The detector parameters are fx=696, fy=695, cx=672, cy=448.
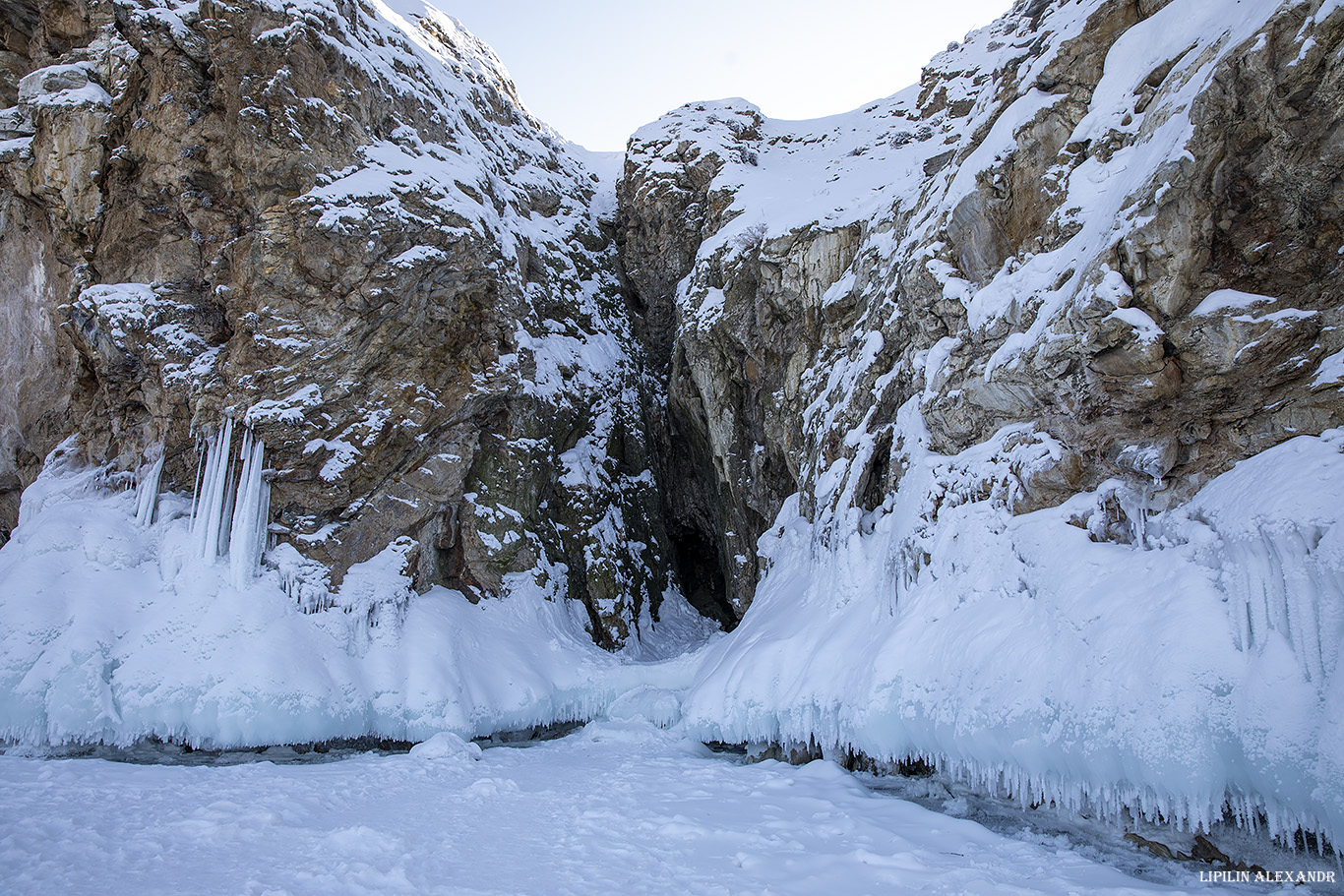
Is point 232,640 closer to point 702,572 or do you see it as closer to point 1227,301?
point 702,572

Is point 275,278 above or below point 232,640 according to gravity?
above

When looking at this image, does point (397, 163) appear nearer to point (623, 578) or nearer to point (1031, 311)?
point (623, 578)

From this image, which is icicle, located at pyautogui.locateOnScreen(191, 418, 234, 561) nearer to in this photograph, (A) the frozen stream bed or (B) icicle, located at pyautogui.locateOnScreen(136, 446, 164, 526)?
(B) icicle, located at pyautogui.locateOnScreen(136, 446, 164, 526)

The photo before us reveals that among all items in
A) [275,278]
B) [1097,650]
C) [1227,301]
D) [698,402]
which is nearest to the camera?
[1097,650]

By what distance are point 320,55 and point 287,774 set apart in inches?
625

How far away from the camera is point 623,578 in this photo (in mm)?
20609

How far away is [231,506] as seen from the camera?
51.4 ft

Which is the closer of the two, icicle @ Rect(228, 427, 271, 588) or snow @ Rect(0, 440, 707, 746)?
snow @ Rect(0, 440, 707, 746)

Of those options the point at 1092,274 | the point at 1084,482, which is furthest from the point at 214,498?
the point at 1092,274

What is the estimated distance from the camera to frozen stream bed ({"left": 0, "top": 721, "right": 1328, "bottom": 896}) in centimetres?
572

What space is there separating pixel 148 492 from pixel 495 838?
1361 cm

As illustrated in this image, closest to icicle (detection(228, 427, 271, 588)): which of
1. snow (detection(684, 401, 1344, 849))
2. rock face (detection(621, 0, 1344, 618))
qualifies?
snow (detection(684, 401, 1344, 849))

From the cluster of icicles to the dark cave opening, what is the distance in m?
12.5

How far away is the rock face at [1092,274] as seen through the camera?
283 inches
